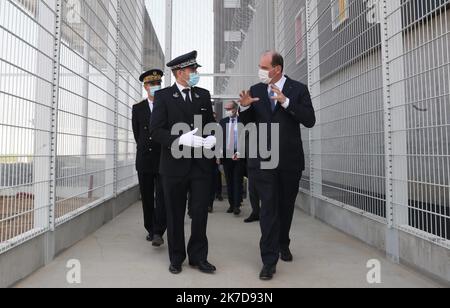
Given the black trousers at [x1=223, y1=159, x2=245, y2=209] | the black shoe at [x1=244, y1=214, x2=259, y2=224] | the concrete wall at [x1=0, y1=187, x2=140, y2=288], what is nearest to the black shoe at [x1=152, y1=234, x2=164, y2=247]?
the concrete wall at [x1=0, y1=187, x2=140, y2=288]

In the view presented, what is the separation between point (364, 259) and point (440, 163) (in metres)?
1.06

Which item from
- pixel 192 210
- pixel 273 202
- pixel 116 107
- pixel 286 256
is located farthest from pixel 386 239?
pixel 116 107

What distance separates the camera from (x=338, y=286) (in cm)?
268

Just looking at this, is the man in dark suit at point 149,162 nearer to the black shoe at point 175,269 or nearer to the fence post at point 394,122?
the black shoe at point 175,269

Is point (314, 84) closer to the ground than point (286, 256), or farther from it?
farther from it

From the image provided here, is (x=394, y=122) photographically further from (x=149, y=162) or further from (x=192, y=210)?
(x=149, y=162)

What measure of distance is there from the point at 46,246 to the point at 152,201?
1210 mm

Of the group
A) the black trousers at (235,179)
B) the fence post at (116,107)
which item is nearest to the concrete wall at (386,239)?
the black trousers at (235,179)

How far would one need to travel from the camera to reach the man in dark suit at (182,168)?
2996 mm

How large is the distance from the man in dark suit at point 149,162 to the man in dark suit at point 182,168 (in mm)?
905

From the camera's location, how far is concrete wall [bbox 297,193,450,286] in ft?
8.87

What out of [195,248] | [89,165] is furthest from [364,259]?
[89,165]

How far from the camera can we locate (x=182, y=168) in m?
2.99
